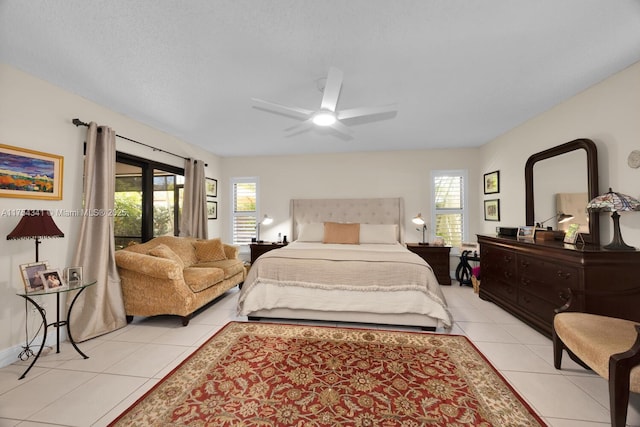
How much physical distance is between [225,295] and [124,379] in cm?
201

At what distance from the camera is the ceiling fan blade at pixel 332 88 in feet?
6.08

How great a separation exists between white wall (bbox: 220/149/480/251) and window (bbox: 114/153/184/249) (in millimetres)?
1590

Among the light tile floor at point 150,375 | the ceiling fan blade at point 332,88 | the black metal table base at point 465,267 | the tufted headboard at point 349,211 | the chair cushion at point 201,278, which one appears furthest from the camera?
the tufted headboard at point 349,211

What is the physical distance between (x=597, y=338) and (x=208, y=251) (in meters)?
4.26

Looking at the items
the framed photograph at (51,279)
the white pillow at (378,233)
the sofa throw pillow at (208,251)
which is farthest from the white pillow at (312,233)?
the framed photograph at (51,279)

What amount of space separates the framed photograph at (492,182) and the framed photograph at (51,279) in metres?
5.72

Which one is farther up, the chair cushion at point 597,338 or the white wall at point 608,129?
the white wall at point 608,129

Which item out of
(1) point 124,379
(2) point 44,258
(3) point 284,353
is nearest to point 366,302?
(3) point 284,353

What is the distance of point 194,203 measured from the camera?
4.38 meters

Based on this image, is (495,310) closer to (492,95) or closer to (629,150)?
(629,150)

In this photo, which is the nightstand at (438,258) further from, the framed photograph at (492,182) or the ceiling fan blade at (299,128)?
the ceiling fan blade at (299,128)

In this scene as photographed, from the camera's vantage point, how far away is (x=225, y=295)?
3.92 m

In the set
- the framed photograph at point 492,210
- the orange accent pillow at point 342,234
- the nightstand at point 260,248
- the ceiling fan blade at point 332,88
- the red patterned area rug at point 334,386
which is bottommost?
the red patterned area rug at point 334,386

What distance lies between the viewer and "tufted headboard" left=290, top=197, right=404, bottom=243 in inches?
196
